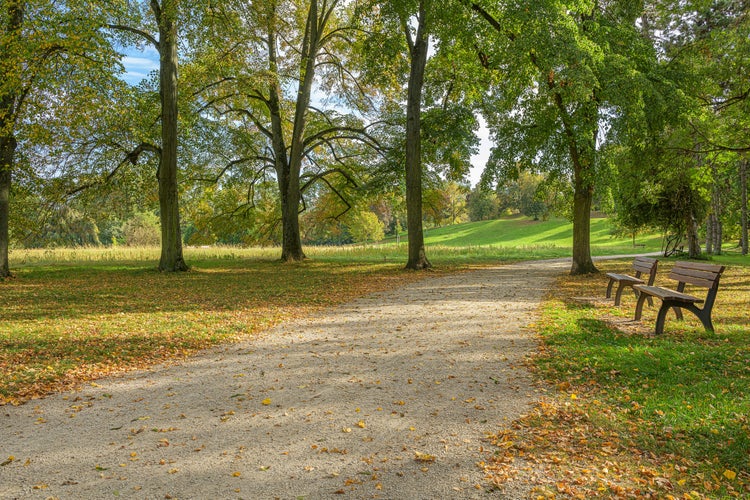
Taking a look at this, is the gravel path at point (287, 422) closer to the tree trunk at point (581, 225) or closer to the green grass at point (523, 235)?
the tree trunk at point (581, 225)

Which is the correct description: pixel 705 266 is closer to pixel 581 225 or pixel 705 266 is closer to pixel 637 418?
pixel 637 418

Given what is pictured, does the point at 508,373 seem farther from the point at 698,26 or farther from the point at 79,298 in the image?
the point at 698,26

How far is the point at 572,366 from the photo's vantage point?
5.81m

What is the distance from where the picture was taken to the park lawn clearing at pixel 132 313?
6.27 meters

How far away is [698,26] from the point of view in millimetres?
20062

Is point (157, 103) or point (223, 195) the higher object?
point (157, 103)

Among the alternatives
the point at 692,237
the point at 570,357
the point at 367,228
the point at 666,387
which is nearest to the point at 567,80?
the point at 570,357

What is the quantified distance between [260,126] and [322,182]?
4.91 metres

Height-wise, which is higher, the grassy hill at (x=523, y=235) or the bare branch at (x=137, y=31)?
the bare branch at (x=137, y=31)

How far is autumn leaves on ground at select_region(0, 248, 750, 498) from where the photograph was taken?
11.2 feet

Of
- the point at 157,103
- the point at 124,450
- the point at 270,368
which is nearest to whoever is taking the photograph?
the point at 124,450

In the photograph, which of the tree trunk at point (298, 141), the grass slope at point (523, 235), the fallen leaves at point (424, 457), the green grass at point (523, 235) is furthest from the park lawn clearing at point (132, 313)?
the grass slope at point (523, 235)

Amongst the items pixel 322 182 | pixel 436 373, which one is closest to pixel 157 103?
pixel 322 182

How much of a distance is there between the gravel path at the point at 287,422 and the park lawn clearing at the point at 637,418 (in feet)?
1.33
